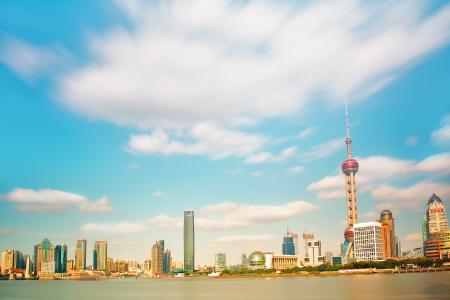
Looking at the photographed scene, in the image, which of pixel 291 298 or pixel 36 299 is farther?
pixel 36 299

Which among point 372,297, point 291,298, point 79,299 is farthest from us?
point 79,299

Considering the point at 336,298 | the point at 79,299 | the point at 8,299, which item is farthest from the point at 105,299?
the point at 336,298

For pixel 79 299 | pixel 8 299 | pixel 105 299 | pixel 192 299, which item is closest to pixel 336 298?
pixel 192 299

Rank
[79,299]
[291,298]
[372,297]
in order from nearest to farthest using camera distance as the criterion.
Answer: [372,297]
[291,298]
[79,299]

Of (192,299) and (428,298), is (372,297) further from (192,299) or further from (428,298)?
(192,299)

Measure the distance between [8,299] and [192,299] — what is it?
52585 mm

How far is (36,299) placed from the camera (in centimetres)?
11881

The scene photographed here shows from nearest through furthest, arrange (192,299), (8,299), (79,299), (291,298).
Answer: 1. (291,298)
2. (192,299)
3. (79,299)
4. (8,299)

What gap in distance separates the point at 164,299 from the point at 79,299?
21.7 m

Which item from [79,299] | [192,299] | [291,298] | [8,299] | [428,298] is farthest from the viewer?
[8,299]

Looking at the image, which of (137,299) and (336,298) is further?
(137,299)

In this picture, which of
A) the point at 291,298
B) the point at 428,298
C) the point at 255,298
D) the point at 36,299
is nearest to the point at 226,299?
the point at 255,298

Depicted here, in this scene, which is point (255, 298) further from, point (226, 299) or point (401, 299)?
point (401, 299)

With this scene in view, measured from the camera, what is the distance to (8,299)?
402ft
